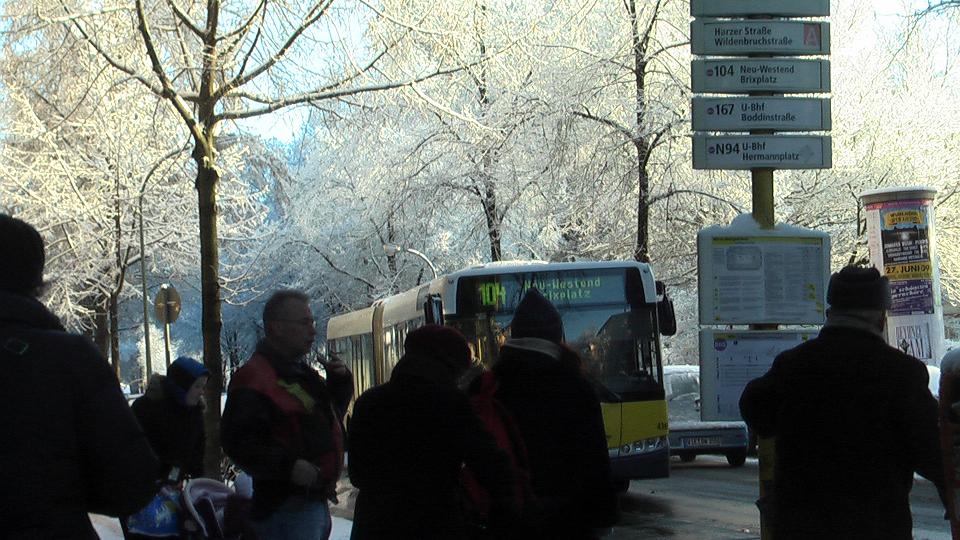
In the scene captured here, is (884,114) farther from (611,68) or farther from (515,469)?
(515,469)

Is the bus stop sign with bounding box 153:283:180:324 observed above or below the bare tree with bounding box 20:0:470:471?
below

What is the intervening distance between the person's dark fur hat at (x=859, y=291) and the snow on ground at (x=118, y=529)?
7.00 metres

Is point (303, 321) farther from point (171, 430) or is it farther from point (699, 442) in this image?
point (699, 442)

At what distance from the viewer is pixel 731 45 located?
779 centimetres

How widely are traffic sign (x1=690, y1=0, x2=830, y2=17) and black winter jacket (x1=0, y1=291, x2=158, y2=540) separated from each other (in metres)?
5.32

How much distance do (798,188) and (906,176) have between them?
7.79ft

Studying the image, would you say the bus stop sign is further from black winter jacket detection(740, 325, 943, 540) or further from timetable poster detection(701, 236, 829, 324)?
black winter jacket detection(740, 325, 943, 540)

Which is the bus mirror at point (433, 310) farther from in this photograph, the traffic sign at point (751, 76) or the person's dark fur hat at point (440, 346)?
the person's dark fur hat at point (440, 346)

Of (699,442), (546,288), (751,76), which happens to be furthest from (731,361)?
(699,442)

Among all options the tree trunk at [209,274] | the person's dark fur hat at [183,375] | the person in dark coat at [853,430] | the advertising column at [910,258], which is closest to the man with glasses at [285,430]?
the person's dark fur hat at [183,375]

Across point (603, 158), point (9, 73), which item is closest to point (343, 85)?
point (9, 73)

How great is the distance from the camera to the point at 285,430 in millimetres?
5410

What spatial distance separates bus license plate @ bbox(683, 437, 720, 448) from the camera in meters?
20.1

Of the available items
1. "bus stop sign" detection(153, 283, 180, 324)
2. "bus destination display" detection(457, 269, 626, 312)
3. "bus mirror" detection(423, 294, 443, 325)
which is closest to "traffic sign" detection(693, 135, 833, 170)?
"bus destination display" detection(457, 269, 626, 312)
